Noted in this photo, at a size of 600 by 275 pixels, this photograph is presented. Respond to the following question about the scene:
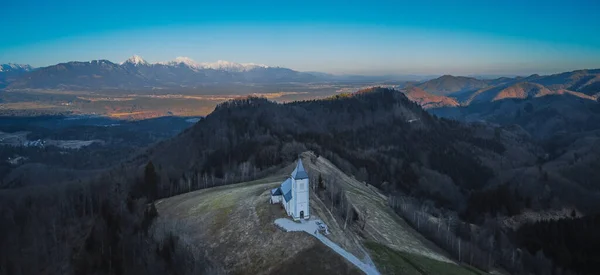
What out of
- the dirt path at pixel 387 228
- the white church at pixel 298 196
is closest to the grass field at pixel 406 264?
the dirt path at pixel 387 228

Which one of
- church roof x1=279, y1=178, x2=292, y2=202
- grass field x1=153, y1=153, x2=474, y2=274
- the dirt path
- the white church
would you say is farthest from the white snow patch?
the dirt path

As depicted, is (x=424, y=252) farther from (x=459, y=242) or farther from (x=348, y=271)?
(x=348, y=271)

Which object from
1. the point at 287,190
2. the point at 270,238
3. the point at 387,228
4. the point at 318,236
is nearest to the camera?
the point at 318,236

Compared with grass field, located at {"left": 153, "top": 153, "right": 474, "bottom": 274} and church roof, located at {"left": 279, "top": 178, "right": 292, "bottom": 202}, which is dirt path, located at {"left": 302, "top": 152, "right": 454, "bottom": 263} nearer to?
grass field, located at {"left": 153, "top": 153, "right": 474, "bottom": 274}

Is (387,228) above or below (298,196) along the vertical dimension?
below

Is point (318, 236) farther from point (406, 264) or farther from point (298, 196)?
point (406, 264)

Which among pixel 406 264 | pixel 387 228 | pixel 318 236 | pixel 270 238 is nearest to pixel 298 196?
pixel 318 236

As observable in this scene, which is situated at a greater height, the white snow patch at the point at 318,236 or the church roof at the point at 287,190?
the church roof at the point at 287,190

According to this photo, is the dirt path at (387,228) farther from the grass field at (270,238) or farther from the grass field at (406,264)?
the grass field at (406,264)
